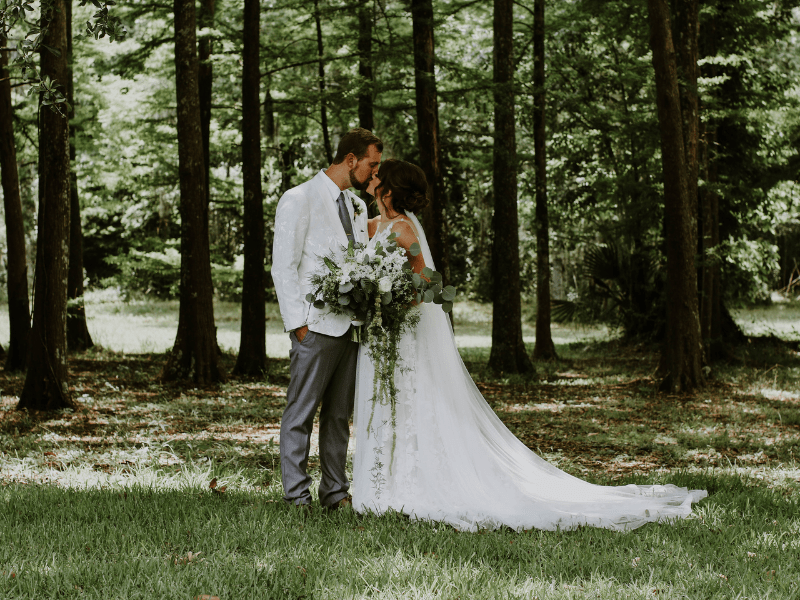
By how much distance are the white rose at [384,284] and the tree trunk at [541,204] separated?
11773 millimetres

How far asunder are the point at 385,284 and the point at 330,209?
0.64 metres

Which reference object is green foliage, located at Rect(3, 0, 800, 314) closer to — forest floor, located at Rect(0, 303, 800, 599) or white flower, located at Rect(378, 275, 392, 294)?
forest floor, located at Rect(0, 303, 800, 599)

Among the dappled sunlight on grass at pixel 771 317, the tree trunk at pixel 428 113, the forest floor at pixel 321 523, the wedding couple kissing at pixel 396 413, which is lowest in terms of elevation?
the dappled sunlight on grass at pixel 771 317

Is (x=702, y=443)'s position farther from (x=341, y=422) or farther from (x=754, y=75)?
(x=754, y=75)

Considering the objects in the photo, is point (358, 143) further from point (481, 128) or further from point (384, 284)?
point (481, 128)

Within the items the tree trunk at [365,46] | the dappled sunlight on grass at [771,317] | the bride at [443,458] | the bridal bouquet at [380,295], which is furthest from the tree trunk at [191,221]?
the dappled sunlight on grass at [771,317]

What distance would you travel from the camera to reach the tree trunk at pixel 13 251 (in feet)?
40.8

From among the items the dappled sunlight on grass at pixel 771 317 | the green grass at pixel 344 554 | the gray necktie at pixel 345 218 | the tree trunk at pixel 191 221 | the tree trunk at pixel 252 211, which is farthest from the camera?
the dappled sunlight on grass at pixel 771 317

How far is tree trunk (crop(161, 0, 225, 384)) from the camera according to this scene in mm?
11094

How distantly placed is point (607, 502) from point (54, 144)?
24.3 ft

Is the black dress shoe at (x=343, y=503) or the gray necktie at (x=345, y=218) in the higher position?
the gray necktie at (x=345, y=218)

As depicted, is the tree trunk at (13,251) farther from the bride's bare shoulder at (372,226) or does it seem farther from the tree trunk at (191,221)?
the bride's bare shoulder at (372,226)

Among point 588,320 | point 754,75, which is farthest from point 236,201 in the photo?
point 754,75

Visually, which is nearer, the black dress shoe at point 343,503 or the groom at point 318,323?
the groom at point 318,323
